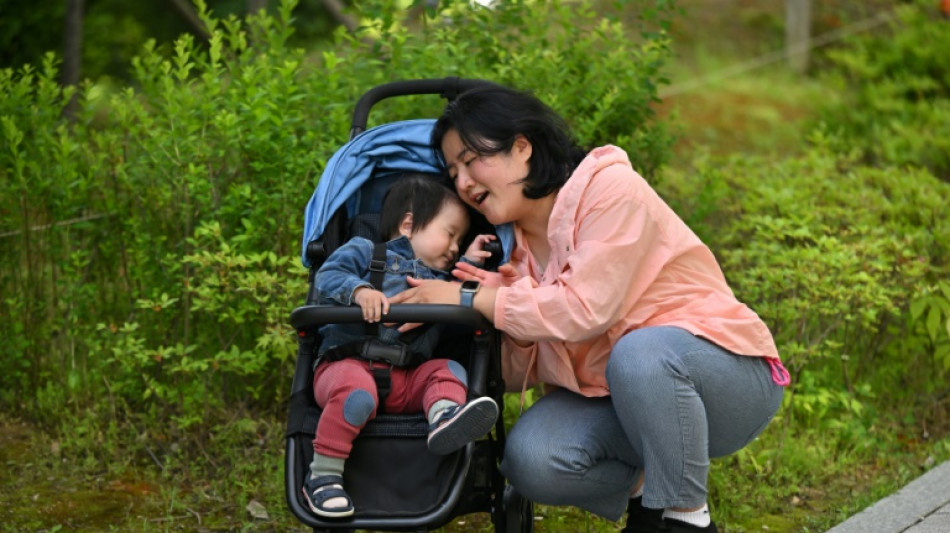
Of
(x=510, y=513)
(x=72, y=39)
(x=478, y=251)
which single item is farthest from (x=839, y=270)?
(x=72, y=39)

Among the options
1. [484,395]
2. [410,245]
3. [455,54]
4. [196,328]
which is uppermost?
[455,54]

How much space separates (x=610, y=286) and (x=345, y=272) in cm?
75

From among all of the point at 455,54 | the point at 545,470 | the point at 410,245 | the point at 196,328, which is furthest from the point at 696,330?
the point at 196,328

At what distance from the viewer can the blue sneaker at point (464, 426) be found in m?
2.93

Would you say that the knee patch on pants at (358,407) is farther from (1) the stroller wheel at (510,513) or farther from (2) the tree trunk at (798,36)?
(2) the tree trunk at (798,36)

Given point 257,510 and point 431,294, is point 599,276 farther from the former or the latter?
point 257,510

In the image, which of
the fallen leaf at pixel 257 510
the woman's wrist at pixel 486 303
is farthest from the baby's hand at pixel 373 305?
the fallen leaf at pixel 257 510

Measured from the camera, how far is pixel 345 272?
3334mm

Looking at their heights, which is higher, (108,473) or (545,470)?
(545,470)

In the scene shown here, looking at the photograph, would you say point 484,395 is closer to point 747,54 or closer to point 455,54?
point 455,54

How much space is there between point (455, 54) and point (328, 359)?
6.02ft

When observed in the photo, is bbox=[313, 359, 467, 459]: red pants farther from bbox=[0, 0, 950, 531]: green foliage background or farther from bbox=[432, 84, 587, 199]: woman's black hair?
bbox=[0, 0, 950, 531]: green foliage background

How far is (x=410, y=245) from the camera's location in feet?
11.6

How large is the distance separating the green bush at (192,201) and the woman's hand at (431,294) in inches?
40.6
